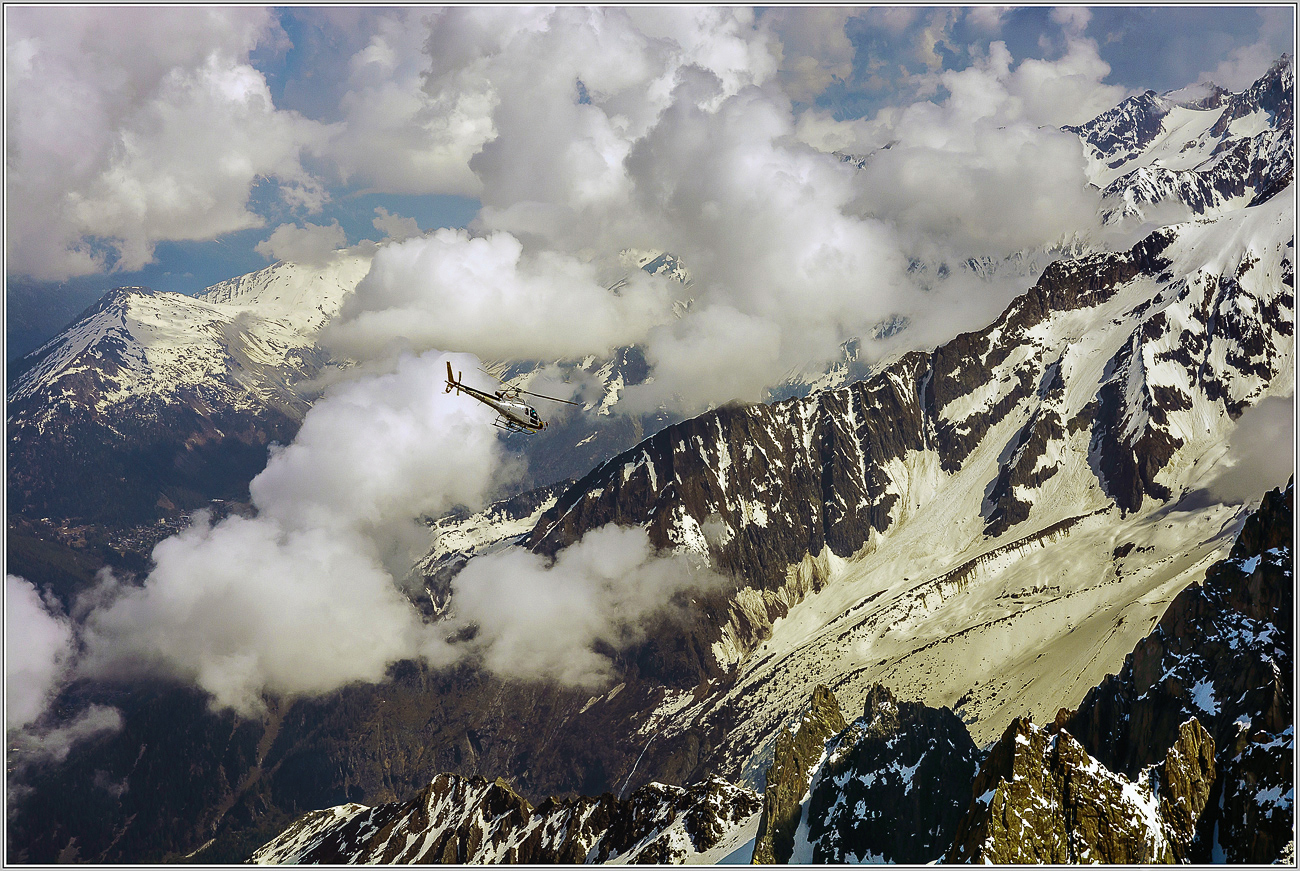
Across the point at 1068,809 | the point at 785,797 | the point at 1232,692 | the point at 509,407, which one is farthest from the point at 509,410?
the point at 1232,692

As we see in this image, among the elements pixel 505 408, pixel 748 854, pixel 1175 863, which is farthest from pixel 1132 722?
pixel 505 408

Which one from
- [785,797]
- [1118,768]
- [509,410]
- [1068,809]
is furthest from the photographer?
[785,797]

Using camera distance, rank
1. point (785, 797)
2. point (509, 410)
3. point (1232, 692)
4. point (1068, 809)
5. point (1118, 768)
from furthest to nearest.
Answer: point (785, 797) → point (509, 410) → point (1118, 768) → point (1232, 692) → point (1068, 809)

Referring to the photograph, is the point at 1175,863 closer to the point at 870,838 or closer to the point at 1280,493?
the point at 870,838

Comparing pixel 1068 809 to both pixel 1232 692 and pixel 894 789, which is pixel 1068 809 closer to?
pixel 1232 692

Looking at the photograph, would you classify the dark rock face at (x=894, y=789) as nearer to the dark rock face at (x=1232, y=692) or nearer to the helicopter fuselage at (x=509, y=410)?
the dark rock face at (x=1232, y=692)

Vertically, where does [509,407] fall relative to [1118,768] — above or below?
above

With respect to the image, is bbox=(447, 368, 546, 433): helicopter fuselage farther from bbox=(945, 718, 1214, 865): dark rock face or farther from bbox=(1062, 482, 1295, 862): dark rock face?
bbox=(1062, 482, 1295, 862): dark rock face
